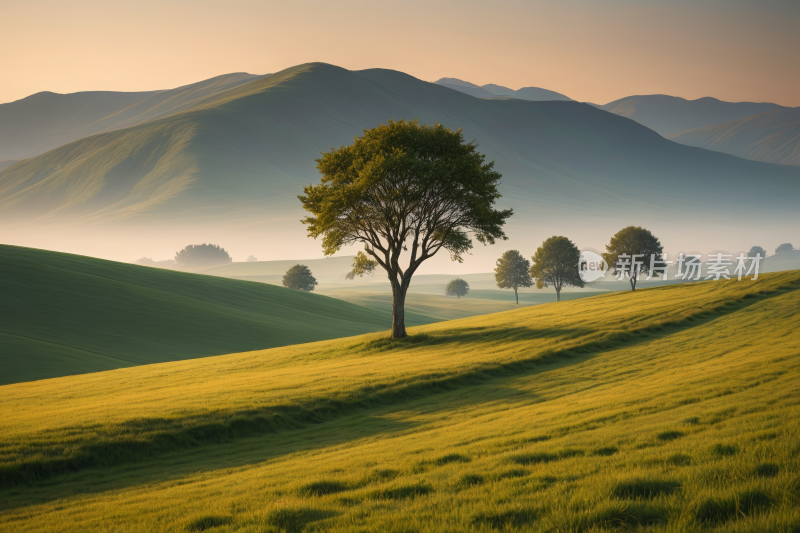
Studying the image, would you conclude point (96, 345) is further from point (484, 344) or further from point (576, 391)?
point (576, 391)

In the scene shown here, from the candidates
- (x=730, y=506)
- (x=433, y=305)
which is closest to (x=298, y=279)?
(x=433, y=305)

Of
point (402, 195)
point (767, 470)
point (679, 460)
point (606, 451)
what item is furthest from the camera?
point (402, 195)

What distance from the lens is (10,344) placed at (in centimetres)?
4694

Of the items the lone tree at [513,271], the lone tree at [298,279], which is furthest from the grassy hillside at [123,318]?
the lone tree at [513,271]

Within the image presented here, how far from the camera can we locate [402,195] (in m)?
38.5

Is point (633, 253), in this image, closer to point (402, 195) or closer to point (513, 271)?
point (513, 271)

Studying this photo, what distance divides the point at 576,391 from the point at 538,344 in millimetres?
11647

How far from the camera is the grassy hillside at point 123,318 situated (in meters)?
48.3

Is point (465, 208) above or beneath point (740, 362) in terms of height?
above

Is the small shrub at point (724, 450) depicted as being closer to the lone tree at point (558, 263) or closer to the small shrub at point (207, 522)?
the small shrub at point (207, 522)

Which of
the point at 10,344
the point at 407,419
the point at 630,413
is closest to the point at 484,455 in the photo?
the point at 630,413

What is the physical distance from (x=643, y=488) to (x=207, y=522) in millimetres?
6914

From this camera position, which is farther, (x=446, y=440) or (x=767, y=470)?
(x=446, y=440)

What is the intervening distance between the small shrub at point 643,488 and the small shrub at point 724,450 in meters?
2.19
